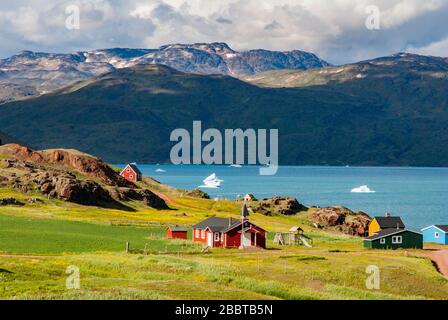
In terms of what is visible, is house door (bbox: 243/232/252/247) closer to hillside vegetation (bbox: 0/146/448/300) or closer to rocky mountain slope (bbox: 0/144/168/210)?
hillside vegetation (bbox: 0/146/448/300)

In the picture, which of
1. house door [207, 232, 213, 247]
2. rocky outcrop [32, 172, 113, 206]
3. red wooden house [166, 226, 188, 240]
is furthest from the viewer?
rocky outcrop [32, 172, 113, 206]

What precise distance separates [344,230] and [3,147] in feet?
306

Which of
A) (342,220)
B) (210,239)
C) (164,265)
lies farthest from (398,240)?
(164,265)

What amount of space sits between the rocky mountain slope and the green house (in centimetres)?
6650

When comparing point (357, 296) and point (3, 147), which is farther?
point (3, 147)

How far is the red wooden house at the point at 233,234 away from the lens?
9477 centimetres

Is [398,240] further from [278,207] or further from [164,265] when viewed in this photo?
[278,207]

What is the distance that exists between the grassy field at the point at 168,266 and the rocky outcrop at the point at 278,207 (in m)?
50.2

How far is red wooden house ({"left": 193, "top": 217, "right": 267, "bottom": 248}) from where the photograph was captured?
94.8 meters

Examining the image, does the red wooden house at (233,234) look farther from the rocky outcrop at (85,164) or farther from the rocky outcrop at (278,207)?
the rocky outcrop at (85,164)

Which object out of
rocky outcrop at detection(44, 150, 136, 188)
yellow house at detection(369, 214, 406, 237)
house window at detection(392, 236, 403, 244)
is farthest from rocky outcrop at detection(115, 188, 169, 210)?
house window at detection(392, 236, 403, 244)
